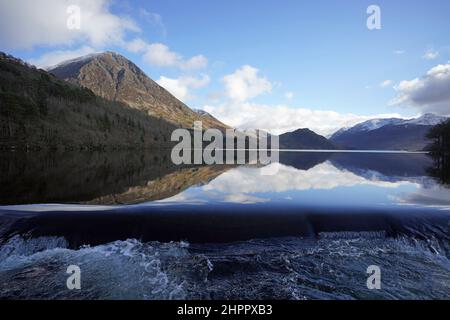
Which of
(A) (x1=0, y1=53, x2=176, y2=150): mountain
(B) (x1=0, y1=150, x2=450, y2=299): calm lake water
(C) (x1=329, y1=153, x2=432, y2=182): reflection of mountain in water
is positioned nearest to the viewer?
(B) (x1=0, y1=150, x2=450, y2=299): calm lake water

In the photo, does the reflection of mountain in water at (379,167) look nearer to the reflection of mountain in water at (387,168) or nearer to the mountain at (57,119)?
the reflection of mountain in water at (387,168)

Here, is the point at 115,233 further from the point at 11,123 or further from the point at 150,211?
the point at 11,123

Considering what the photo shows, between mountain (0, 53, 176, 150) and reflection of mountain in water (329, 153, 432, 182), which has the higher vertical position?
mountain (0, 53, 176, 150)

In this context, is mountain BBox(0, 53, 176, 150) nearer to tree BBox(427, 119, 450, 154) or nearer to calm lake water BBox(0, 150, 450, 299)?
calm lake water BBox(0, 150, 450, 299)

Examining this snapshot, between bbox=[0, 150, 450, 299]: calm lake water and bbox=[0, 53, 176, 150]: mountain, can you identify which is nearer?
bbox=[0, 150, 450, 299]: calm lake water

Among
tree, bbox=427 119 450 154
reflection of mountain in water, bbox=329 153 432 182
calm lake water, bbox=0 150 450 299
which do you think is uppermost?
tree, bbox=427 119 450 154

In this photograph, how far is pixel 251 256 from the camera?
1131 cm

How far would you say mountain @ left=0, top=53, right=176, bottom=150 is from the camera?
7994 centimetres

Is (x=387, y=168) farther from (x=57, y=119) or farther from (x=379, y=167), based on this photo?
(x=57, y=119)

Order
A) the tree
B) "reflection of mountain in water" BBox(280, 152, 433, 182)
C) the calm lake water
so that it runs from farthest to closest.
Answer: the tree → "reflection of mountain in water" BBox(280, 152, 433, 182) → the calm lake water

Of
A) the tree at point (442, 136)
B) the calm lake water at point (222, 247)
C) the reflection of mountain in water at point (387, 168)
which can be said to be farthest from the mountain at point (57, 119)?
the tree at point (442, 136)

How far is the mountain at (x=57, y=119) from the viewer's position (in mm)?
79938

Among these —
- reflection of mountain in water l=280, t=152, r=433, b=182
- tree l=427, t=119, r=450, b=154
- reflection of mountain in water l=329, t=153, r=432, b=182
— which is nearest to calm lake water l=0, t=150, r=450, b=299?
reflection of mountain in water l=329, t=153, r=432, b=182
